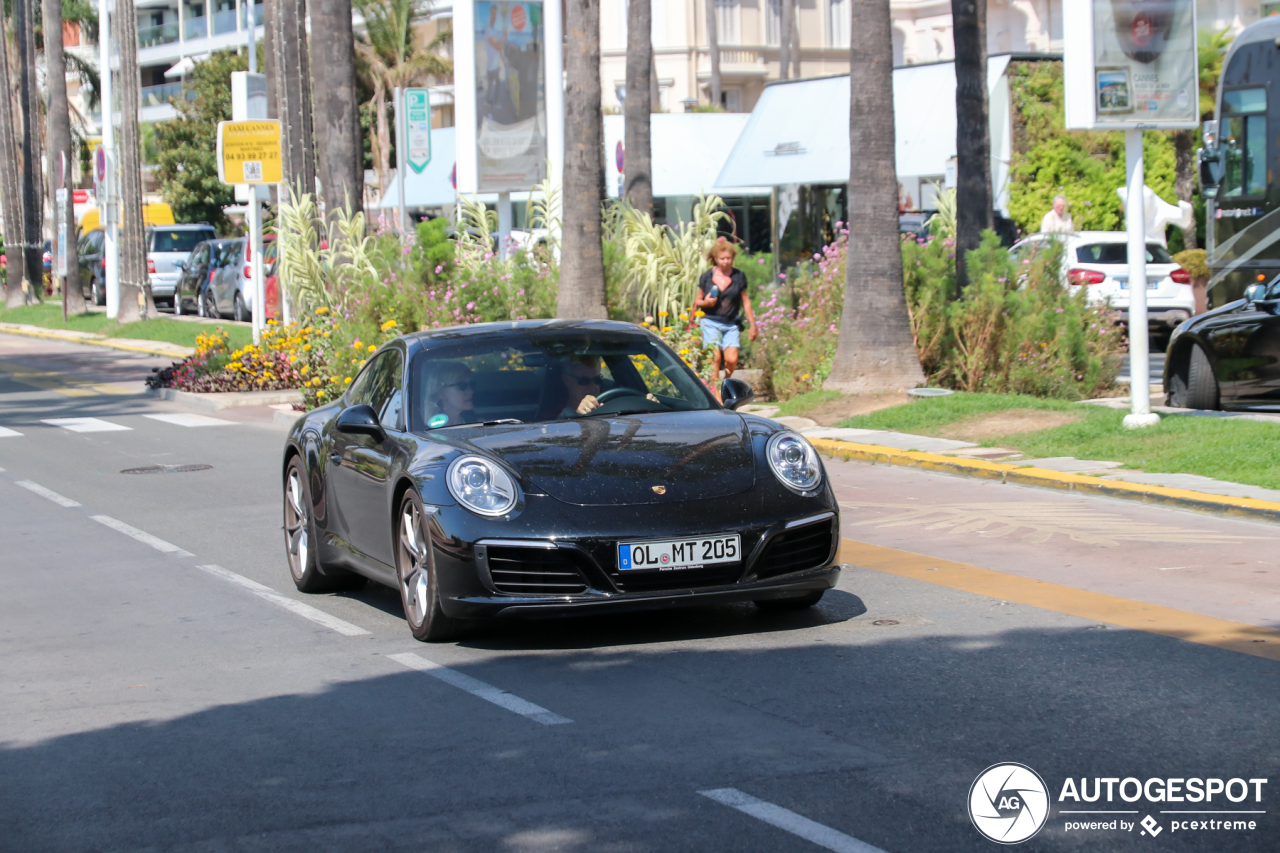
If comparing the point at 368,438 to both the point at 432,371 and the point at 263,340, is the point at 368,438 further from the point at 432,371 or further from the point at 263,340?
the point at 263,340

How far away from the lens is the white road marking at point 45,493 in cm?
1319

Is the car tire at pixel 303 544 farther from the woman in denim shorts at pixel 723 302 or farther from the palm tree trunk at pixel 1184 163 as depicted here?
the palm tree trunk at pixel 1184 163

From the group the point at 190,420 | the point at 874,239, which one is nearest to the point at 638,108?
the point at 190,420

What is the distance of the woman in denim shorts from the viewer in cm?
1694

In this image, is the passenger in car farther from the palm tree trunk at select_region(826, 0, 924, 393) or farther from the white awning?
the white awning

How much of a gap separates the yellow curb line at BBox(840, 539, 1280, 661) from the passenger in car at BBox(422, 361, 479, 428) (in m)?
2.59

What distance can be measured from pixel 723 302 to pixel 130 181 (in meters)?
22.8

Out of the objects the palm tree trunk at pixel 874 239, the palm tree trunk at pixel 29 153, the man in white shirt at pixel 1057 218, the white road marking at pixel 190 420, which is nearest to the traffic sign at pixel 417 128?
the white road marking at pixel 190 420

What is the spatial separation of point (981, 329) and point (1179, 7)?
13.5 feet

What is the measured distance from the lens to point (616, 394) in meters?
8.27

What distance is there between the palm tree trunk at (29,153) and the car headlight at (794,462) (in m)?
42.3

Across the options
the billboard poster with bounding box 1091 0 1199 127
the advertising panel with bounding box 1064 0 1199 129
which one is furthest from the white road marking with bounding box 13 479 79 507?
the billboard poster with bounding box 1091 0 1199 127

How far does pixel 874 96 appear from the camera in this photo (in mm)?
16531

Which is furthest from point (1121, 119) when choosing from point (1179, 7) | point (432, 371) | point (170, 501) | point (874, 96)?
point (170, 501)
